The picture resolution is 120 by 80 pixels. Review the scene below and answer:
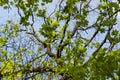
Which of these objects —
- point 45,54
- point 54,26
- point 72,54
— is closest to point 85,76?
point 72,54

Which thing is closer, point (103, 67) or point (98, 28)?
point (103, 67)

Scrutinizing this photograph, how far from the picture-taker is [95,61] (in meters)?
8.35

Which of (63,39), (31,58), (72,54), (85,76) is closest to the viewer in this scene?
(85,76)

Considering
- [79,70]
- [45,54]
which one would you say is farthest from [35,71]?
[79,70]

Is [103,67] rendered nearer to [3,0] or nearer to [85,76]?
[85,76]

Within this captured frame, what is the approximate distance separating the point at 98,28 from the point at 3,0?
384 centimetres

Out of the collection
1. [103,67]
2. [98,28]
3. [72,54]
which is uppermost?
[98,28]

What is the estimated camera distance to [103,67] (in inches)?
321

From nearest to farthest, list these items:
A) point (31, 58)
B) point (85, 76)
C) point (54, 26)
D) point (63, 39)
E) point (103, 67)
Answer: point (103, 67)
point (85, 76)
point (54, 26)
point (63, 39)
point (31, 58)

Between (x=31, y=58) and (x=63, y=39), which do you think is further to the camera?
(x=31, y=58)

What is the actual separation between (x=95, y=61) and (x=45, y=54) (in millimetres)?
6997

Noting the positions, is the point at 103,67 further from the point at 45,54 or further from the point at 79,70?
the point at 45,54

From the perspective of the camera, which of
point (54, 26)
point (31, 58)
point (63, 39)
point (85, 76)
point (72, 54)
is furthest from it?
point (31, 58)

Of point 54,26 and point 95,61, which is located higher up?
point 54,26
